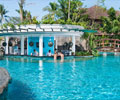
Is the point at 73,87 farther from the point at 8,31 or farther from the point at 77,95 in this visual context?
the point at 8,31

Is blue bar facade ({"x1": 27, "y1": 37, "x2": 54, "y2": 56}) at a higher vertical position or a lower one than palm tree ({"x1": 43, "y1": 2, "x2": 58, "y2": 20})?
lower

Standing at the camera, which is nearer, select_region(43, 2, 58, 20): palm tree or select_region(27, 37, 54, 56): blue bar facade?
select_region(27, 37, 54, 56): blue bar facade

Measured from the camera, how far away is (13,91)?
8.45 m

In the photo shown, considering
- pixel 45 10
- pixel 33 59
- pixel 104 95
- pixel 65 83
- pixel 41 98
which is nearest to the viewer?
pixel 41 98

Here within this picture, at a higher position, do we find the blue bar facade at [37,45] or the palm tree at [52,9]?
the palm tree at [52,9]

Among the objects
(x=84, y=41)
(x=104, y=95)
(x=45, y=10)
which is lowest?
(x=104, y=95)

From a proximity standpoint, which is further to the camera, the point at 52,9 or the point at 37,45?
the point at 52,9

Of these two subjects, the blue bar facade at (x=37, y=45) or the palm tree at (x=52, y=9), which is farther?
the palm tree at (x=52, y=9)

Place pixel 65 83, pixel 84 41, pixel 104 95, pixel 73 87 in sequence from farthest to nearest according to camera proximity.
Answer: pixel 84 41, pixel 65 83, pixel 73 87, pixel 104 95

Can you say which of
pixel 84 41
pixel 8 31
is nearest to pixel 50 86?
pixel 8 31

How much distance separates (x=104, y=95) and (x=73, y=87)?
170 cm

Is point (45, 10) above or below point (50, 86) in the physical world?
above

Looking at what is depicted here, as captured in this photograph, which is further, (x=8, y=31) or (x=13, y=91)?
(x=8, y=31)

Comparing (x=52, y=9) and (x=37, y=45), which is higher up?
(x=52, y=9)
